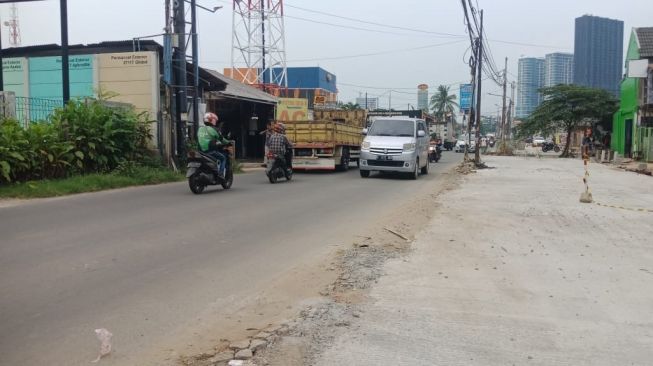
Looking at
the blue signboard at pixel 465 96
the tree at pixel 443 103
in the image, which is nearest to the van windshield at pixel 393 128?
the blue signboard at pixel 465 96

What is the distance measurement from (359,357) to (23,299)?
3206 millimetres

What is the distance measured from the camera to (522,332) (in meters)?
4.61

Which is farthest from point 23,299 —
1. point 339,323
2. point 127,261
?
point 339,323

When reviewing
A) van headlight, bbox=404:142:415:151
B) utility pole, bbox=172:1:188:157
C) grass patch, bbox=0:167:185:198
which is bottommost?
grass patch, bbox=0:167:185:198

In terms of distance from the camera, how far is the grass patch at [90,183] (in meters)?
12.4

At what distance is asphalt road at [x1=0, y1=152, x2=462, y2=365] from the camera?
4.50m

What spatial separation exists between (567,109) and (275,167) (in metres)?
32.1

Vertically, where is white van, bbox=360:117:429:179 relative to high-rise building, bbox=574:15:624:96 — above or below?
below

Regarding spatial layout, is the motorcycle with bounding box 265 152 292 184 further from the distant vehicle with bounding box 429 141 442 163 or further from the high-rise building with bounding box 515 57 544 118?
the high-rise building with bounding box 515 57 544 118

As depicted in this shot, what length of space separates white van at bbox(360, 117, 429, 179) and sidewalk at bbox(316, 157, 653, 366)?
27.1 ft

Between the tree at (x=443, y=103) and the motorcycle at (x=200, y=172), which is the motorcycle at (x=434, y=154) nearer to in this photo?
the motorcycle at (x=200, y=172)

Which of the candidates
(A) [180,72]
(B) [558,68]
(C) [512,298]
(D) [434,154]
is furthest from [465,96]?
(C) [512,298]

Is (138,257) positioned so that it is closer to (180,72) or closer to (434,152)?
(180,72)

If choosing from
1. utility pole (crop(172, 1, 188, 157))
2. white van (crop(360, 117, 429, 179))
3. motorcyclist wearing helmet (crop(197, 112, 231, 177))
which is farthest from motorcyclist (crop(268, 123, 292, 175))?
utility pole (crop(172, 1, 188, 157))
